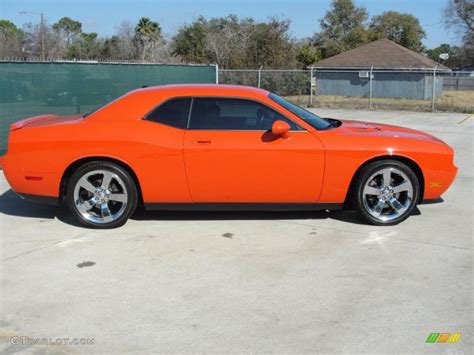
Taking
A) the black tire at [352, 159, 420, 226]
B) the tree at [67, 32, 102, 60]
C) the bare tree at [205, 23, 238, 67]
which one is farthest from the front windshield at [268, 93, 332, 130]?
the tree at [67, 32, 102, 60]

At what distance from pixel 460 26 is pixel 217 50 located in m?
40.2

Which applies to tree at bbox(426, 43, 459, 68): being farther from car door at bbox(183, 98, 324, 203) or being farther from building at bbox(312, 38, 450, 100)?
car door at bbox(183, 98, 324, 203)

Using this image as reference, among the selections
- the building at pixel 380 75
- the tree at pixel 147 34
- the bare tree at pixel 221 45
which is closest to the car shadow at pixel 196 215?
the building at pixel 380 75

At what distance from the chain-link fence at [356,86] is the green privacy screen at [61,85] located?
13.7m

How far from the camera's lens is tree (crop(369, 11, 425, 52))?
236 feet

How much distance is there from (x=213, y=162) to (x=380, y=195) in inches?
71.6

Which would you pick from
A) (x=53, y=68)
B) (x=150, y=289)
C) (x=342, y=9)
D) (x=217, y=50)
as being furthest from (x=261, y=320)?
(x=342, y=9)

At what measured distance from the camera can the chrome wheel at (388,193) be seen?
18.9 ft

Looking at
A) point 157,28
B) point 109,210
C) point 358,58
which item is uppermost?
point 157,28

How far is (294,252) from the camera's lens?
5.07 m

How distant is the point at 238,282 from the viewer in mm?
4371

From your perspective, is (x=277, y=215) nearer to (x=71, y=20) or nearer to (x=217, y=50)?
(x=217, y=50)

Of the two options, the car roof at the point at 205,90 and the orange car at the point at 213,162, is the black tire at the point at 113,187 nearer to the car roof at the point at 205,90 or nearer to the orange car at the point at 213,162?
the orange car at the point at 213,162

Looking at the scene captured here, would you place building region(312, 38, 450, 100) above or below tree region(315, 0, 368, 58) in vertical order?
below
